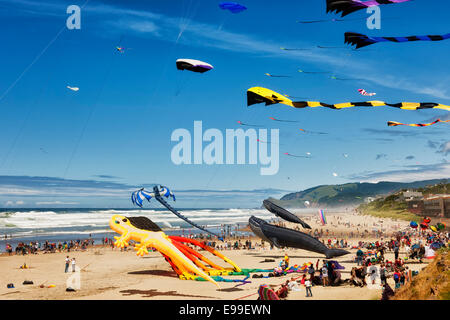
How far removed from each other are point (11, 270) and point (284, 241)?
65.3 feet

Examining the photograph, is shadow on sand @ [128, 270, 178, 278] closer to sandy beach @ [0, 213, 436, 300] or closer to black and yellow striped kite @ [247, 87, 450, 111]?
sandy beach @ [0, 213, 436, 300]

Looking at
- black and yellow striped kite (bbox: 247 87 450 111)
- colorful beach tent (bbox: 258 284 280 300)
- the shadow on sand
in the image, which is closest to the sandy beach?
the shadow on sand

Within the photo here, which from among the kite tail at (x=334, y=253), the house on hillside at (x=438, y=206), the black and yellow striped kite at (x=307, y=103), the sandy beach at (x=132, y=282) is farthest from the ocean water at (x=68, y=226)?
the black and yellow striped kite at (x=307, y=103)

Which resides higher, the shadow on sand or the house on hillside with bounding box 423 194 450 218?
the house on hillside with bounding box 423 194 450 218

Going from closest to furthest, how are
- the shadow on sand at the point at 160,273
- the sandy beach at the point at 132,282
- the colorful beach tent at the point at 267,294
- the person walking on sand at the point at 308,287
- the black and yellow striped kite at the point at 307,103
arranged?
the black and yellow striped kite at the point at 307,103 → the colorful beach tent at the point at 267,294 → the person walking on sand at the point at 308,287 → the sandy beach at the point at 132,282 → the shadow on sand at the point at 160,273

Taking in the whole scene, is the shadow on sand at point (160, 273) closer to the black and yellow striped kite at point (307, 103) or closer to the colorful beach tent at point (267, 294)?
the colorful beach tent at point (267, 294)

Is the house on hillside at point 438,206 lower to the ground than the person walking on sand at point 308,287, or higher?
higher

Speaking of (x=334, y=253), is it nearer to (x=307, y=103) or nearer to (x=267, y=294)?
(x=267, y=294)

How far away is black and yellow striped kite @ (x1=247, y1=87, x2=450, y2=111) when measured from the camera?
10.2 metres

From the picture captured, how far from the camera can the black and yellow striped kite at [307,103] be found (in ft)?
33.6

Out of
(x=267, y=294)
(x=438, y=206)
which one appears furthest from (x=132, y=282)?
(x=438, y=206)
